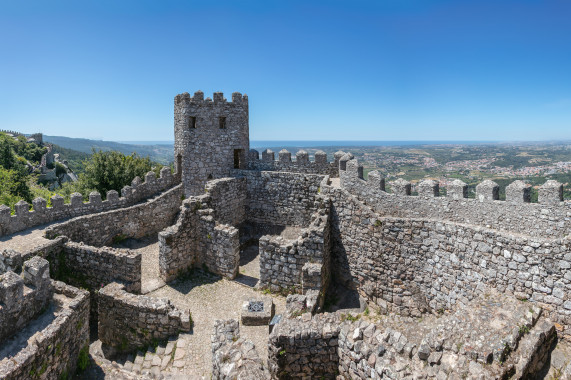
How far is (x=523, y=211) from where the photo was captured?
7625 mm

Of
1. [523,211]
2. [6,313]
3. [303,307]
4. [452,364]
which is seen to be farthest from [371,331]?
[6,313]

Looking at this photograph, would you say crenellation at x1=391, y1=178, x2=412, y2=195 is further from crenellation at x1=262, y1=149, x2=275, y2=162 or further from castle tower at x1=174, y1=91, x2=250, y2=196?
castle tower at x1=174, y1=91, x2=250, y2=196

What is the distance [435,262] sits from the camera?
28.2ft

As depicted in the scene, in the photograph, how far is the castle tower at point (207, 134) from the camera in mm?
14820

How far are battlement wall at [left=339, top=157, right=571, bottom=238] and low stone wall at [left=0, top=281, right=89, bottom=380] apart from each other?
8.02m

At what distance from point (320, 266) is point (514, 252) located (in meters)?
4.59

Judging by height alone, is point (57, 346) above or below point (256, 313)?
above

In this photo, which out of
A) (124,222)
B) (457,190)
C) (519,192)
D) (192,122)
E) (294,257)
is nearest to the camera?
(519,192)

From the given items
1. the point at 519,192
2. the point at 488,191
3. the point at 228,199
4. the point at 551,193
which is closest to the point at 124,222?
the point at 228,199

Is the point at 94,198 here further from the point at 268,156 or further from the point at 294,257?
the point at 294,257

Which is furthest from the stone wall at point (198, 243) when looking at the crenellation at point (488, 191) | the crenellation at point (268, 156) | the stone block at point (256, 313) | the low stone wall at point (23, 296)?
the crenellation at point (488, 191)

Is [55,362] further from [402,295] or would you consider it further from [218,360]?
[402,295]

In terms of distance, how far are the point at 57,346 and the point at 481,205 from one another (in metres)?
9.40

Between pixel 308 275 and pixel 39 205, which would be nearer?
pixel 308 275
